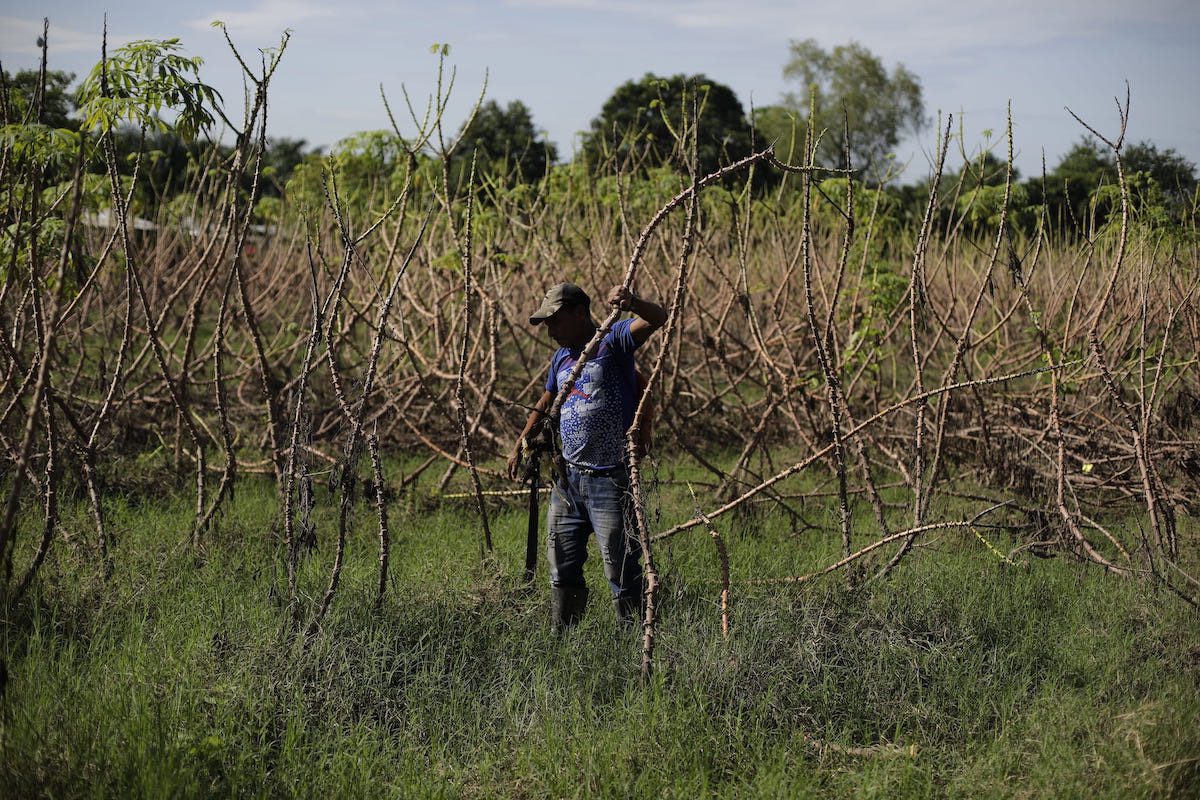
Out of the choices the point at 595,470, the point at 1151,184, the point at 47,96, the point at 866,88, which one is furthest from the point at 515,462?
the point at 866,88

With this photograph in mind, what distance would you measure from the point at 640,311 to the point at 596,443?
1.59 feet

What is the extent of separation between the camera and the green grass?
103 inches

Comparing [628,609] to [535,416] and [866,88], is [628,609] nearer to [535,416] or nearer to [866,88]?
[535,416]

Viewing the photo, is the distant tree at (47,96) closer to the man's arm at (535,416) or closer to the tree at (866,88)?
the man's arm at (535,416)

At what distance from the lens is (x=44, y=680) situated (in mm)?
2922

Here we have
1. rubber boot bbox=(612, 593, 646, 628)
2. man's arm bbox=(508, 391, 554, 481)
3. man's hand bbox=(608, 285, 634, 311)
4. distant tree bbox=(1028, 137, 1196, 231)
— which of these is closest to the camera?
man's hand bbox=(608, 285, 634, 311)

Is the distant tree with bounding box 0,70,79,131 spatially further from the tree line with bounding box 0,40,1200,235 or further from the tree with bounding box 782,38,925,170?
the tree with bounding box 782,38,925,170

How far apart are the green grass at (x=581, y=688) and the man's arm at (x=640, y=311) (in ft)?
3.16

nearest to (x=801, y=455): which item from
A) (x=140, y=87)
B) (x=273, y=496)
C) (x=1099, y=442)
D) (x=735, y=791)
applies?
(x=1099, y=442)

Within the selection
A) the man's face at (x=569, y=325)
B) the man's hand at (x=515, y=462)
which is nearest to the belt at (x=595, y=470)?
the man's hand at (x=515, y=462)

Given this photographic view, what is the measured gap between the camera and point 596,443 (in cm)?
337

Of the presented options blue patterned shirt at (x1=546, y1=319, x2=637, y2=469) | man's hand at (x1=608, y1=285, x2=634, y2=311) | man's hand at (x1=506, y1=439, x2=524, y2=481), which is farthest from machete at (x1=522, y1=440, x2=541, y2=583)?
man's hand at (x1=608, y1=285, x2=634, y2=311)

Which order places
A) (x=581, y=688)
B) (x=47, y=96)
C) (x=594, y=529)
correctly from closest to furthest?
(x=581, y=688)
(x=594, y=529)
(x=47, y=96)

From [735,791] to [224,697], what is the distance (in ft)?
4.71
